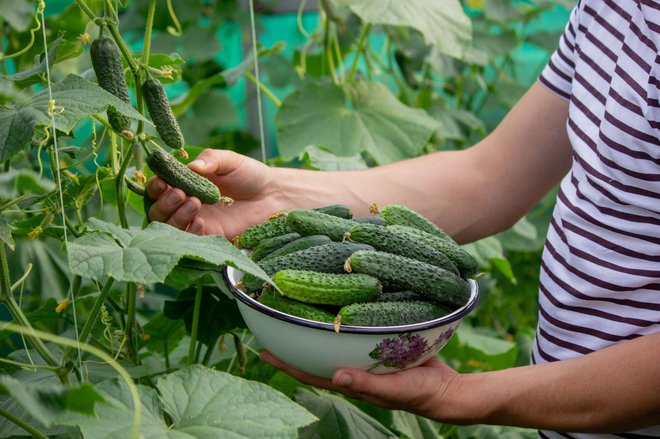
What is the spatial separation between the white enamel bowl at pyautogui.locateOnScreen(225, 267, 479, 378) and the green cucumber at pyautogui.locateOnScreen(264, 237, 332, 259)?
72 millimetres

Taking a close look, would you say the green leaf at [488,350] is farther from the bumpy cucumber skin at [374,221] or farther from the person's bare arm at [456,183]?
the bumpy cucumber skin at [374,221]

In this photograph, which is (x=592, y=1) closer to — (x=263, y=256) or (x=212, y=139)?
(x=263, y=256)

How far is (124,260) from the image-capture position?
2.67ft

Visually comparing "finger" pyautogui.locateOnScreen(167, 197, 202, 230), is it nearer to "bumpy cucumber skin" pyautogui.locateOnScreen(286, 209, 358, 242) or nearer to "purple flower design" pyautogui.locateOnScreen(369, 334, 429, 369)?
"bumpy cucumber skin" pyautogui.locateOnScreen(286, 209, 358, 242)

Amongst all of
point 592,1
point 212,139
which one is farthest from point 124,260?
point 212,139

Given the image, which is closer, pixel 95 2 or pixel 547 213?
pixel 95 2

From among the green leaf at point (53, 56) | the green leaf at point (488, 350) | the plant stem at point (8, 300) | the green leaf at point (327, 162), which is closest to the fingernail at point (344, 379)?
the plant stem at point (8, 300)

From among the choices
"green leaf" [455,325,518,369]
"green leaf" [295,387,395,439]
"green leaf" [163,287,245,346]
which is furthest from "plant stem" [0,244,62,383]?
"green leaf" [455,325,518,369]

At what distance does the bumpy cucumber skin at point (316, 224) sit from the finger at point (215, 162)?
13 cm

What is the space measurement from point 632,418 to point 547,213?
202cm

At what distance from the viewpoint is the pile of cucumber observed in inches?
37.6

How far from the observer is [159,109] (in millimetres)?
985

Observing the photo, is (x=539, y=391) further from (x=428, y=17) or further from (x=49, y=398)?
(x=428, y=17)

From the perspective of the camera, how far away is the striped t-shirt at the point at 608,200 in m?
1.05
